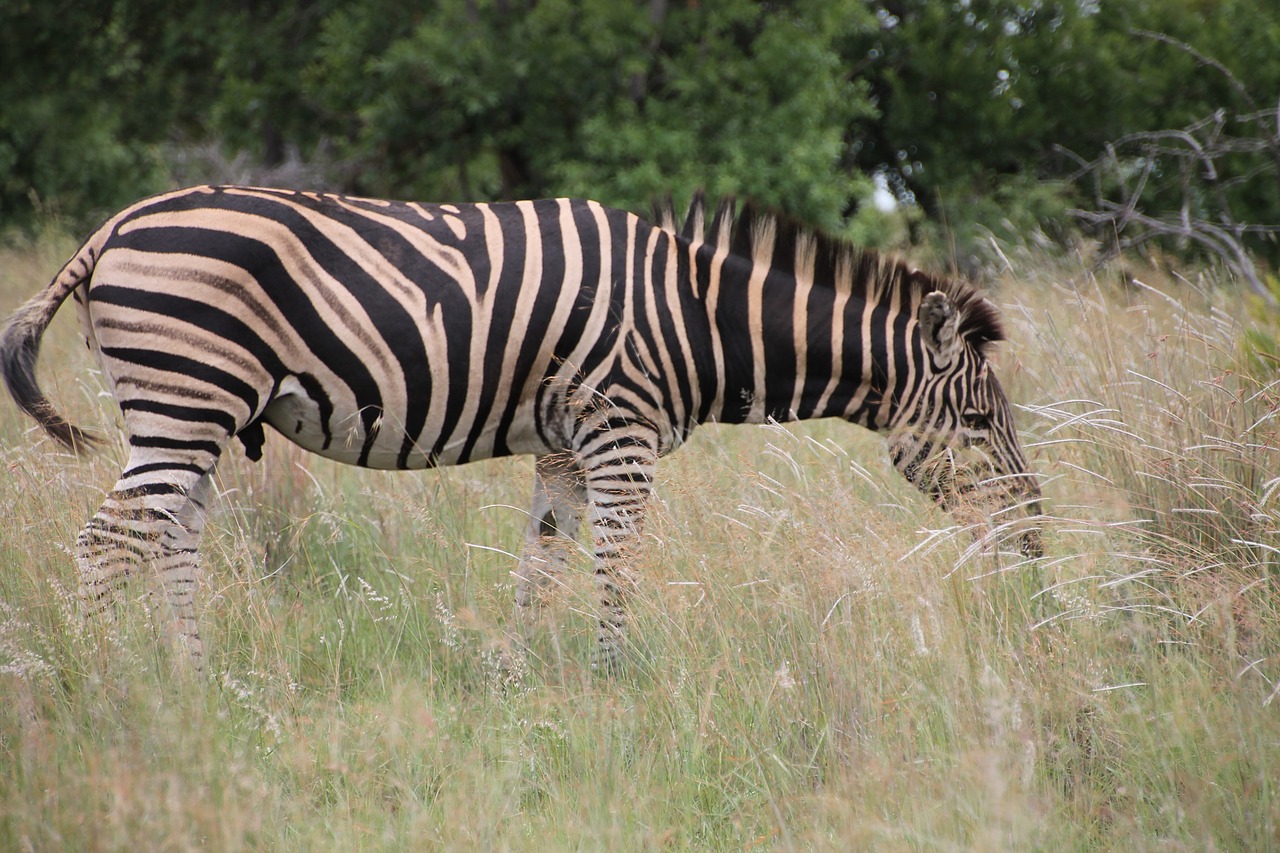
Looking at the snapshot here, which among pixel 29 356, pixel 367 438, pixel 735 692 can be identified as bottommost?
pixel 735 692

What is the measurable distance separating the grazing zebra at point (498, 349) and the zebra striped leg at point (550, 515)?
0.01m

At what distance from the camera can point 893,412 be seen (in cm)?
470

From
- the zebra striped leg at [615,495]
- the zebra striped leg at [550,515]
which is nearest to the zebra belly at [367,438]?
the zebra striped leg at [550,515]

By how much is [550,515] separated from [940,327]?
1864 millimetres

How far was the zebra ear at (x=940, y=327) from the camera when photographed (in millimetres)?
4461

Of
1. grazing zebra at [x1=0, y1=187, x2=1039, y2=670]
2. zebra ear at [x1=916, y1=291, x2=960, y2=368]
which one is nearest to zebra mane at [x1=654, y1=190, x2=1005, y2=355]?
grazing zebra at [x1=0, y1=187, x2=1039, y2=670]

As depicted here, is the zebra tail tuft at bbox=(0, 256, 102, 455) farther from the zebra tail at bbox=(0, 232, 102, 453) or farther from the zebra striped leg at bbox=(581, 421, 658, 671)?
the zebra striped leg at bbox=(581, 421, 658, 671)

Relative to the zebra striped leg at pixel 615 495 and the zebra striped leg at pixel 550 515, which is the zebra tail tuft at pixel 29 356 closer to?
the zebra striped leg at pixel 550 515

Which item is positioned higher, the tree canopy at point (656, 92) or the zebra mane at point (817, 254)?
the tree canopy at point (656, 92)

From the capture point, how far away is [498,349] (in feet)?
13.7

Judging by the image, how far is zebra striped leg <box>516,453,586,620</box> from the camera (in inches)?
176

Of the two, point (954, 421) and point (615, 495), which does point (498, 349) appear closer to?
point (615, 495)

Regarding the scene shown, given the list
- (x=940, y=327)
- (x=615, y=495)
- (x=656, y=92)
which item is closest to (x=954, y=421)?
(x=940, y=327)

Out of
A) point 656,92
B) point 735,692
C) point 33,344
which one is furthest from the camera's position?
point 656,92
